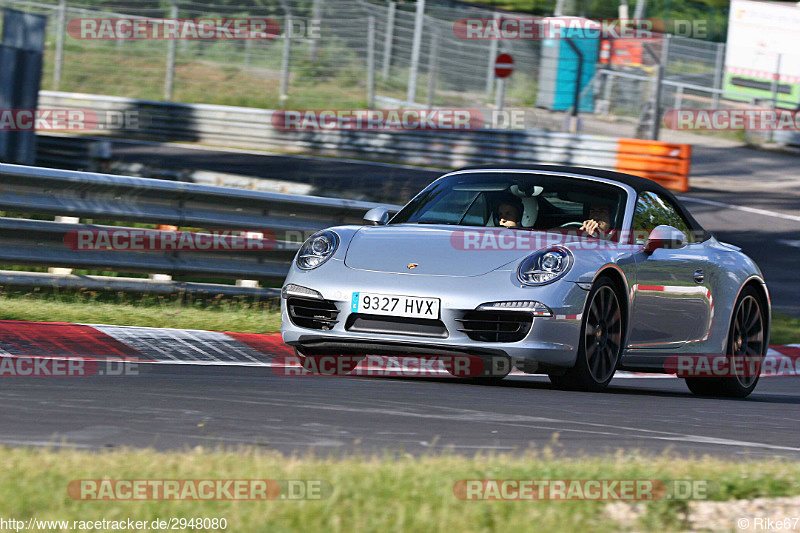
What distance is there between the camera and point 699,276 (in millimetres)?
7652

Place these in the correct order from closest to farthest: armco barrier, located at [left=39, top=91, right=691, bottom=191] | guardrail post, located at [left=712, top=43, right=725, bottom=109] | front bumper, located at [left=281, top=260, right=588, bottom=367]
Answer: front bumper, located at [left=281, top=260, right=588, bottom=367] → armco barrier, located at [left=39, top=91, right=691, bottom=191] → guardrail post, located at [left=712, top=43, right=725, bottom=109]

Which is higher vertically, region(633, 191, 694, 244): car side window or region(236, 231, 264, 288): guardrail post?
region(633, 191, 694, 244): car side window

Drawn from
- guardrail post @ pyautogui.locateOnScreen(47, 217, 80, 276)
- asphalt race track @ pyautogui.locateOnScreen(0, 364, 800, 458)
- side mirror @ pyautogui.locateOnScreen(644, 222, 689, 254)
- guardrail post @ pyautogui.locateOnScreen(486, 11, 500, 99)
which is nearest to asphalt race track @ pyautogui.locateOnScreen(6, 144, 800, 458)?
asphalt race track @ pyautogui.locateOnScreen(0, 364, 800, 458)

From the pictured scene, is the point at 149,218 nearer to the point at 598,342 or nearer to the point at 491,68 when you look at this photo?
the point at 598,342

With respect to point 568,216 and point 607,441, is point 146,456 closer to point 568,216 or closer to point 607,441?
point 607,441

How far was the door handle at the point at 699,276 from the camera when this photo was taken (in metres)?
7.62

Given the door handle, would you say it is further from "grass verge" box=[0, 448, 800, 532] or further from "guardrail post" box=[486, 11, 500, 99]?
"guardrail post" box=[486, 11, 500, 99]

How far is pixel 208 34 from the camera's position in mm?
23875

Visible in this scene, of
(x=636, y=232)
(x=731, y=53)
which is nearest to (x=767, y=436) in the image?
(x=636, y=232)

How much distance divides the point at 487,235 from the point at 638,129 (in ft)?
59.8

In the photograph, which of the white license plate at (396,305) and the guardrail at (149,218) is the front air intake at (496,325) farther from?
the guardrail at (149,218)

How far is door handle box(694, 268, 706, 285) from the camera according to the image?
300 inches

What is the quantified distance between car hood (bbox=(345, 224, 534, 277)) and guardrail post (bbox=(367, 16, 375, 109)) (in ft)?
59.0

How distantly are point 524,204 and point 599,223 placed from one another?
45cm
